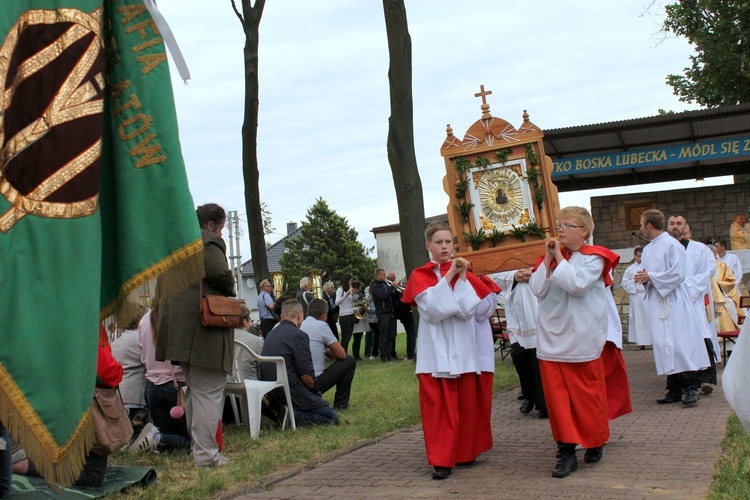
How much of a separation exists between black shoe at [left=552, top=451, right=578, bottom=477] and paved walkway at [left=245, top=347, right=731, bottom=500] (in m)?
0.06

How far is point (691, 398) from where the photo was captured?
30.6 feet

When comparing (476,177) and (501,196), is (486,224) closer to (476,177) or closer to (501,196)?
(501,196)

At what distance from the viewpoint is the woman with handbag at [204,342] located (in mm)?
6770

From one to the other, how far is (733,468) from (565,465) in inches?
43.9

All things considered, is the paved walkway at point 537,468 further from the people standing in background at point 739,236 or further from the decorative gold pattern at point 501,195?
the people standing in background at point 739,236

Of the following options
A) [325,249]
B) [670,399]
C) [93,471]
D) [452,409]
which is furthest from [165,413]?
[325,249]

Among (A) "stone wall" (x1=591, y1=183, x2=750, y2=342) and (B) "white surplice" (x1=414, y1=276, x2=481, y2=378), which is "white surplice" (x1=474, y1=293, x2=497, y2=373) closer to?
(B) "white surplice" (x1=414, y1=276, x2=481, y2=378)

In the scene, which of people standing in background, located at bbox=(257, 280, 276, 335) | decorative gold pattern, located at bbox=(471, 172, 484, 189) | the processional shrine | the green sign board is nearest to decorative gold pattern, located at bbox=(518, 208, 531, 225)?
the processional shrine

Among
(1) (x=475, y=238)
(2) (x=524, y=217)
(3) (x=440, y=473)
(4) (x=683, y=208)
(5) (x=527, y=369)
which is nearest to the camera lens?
(3) (x=440, y=473)

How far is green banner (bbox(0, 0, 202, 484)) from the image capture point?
232 centimetres

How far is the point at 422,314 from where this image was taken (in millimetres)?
6840

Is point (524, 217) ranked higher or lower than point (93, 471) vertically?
higher

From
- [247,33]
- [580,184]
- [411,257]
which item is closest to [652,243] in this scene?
[411,257]

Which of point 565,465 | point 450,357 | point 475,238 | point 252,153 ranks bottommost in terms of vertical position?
point 565,465
